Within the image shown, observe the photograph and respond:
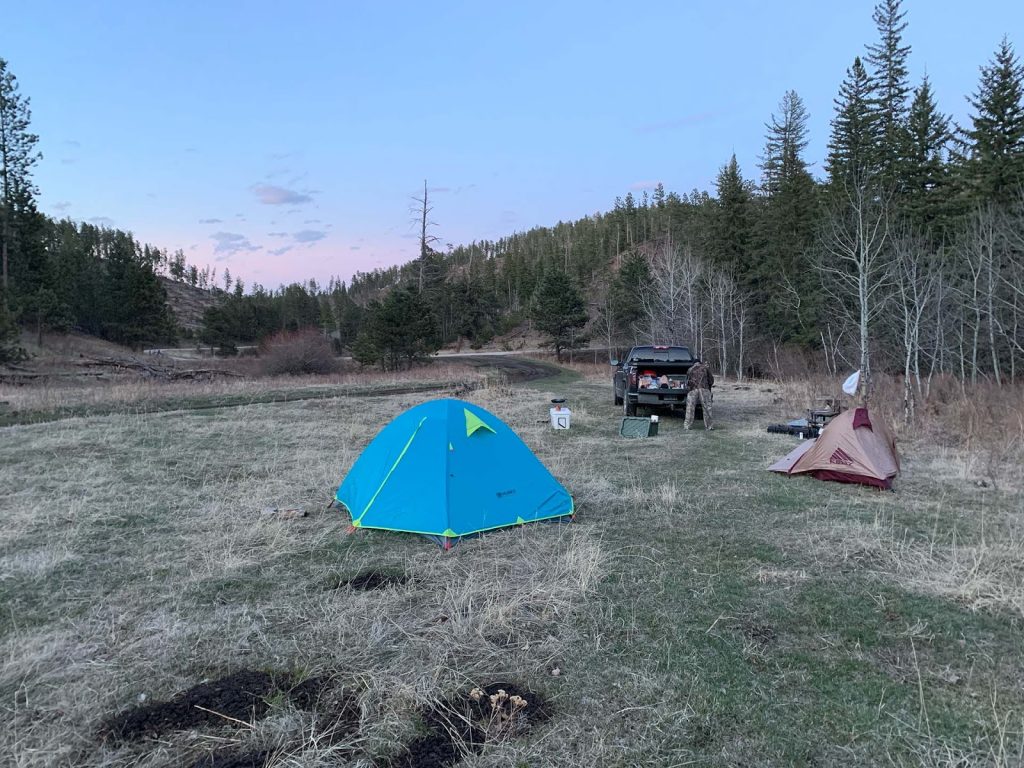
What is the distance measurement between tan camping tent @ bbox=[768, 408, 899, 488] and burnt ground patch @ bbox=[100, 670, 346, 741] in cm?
663

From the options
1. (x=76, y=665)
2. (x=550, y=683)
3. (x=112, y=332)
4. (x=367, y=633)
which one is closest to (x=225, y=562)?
(x=76, y=665)

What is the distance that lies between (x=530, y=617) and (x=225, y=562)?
2.78 metres

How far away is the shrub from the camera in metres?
Result: 33.4

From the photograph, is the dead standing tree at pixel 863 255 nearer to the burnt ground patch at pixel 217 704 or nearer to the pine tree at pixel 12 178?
the burnt ground patch at pixel 217 704

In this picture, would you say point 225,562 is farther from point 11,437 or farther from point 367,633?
point 11,437

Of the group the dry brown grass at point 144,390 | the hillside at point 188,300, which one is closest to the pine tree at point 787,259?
the dry brown grass at point 144,390

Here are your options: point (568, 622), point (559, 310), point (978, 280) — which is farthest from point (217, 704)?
point (559, 310)

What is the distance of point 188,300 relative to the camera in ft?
392

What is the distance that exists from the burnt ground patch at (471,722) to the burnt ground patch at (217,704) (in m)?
0.68

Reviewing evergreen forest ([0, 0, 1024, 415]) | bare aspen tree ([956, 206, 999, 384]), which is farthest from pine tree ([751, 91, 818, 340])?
bare aspen tree ([956, 206, 999, 384])

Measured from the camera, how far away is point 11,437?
1095 centimetres

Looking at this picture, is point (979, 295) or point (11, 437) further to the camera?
point (979, 295)

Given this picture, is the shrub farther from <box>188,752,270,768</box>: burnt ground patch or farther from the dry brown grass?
<box>188,752,270,768</box>: burnt ground patch

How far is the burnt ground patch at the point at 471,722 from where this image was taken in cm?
272
